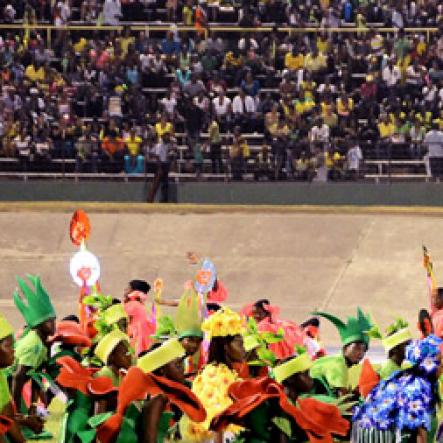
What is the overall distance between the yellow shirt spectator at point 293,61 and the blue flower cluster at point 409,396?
20739 millimetres

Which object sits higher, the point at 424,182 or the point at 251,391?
the point at 251,391

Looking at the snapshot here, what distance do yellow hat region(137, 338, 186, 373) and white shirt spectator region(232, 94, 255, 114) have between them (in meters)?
19.8

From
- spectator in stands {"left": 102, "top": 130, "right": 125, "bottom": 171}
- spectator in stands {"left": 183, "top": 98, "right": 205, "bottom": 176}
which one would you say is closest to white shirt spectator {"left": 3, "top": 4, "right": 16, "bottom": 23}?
spectator in stands {"left": 183, "top": 98, "right": 205, "bottom": 176}

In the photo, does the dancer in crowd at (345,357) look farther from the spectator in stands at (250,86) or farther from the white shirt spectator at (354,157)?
the spectator in stands at (250,86)

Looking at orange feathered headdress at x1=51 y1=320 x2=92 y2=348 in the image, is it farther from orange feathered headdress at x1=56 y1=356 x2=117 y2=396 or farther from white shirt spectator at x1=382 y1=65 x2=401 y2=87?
white shirt spectator at x1=382 y1=65 x2=401 y2=87

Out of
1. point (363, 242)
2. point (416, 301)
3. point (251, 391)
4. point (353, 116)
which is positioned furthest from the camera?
point (353, 116)

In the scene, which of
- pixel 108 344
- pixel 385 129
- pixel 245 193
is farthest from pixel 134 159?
pixel 108 344

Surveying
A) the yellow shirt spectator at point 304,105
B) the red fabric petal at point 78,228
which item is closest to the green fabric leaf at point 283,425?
the red fabric petal at point 78,228

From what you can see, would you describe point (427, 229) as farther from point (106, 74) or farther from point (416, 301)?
point (106, 74)

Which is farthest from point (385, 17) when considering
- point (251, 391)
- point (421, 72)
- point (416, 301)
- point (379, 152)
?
point (251, 391)

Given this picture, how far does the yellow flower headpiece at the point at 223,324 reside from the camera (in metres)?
14.1

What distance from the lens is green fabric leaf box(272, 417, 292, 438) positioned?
13.3 metres

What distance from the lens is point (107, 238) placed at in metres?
29.5

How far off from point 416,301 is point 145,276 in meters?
3.87
